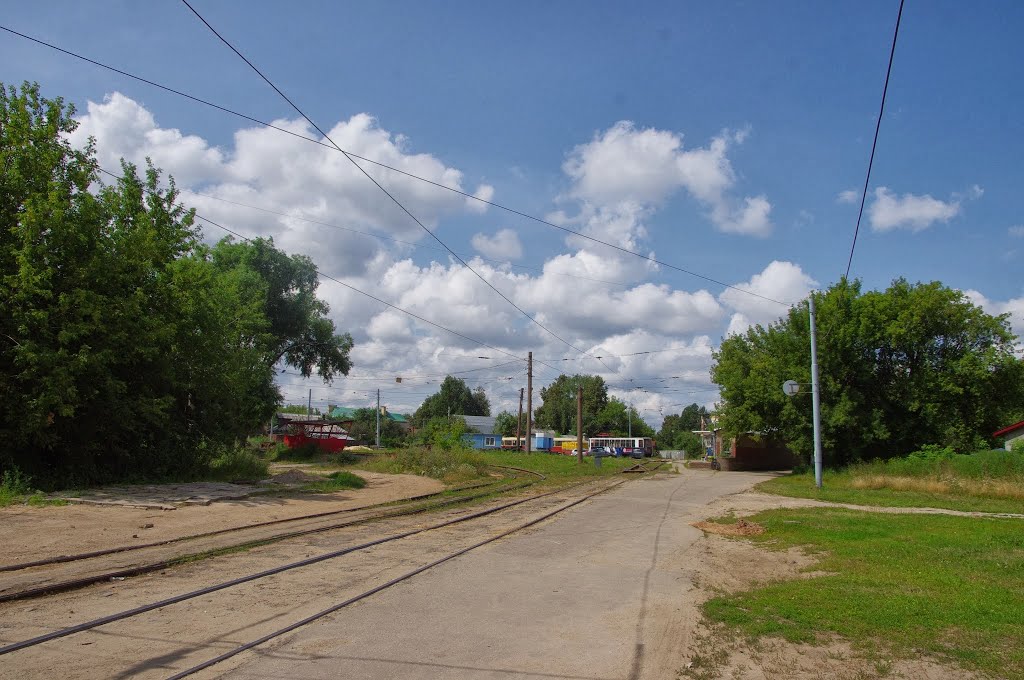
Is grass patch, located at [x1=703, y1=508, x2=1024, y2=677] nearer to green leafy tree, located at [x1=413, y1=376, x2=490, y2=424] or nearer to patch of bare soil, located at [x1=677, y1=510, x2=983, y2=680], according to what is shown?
patch of bare soil, located at [x1=677, y1=510, x2=983, y2=680]

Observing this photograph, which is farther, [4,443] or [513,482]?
[513,482]

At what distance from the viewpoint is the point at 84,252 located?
61.9 ft

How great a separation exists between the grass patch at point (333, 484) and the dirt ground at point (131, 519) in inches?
62.4

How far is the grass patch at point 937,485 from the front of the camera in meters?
21.2

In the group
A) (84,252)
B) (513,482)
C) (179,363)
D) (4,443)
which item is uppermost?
(84,252)

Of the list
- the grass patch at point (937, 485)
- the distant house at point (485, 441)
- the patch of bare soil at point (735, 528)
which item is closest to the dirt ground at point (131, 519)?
the patch of bare soil at point (735, 528)

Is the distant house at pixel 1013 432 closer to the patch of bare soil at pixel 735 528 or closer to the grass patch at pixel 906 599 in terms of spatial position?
the grass patch at pixel 906 599

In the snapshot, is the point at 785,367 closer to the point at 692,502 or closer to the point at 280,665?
the point at 692,502

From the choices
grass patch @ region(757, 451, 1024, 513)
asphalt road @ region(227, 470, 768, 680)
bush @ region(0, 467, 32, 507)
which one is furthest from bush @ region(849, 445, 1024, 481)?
bush @ region(0, 467, 32, 507)

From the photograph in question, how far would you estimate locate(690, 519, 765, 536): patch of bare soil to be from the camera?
14.5 m

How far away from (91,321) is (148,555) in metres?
10.9

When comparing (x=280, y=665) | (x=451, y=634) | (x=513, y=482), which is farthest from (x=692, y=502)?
(x=280, y=665)

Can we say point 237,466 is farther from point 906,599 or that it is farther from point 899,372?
point 899,372

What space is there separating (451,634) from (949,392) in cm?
3773
